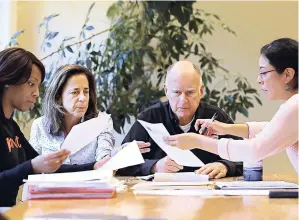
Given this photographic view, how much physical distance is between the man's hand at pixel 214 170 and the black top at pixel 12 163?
456mm

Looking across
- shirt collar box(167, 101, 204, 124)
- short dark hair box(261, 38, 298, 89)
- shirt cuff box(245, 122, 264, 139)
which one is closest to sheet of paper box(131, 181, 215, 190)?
shirt cuff box(245, 122, 264, 139)

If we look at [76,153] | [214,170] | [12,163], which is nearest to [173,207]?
[214,170]

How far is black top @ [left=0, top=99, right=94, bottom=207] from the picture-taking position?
63.1 inches

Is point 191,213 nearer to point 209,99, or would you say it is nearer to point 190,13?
point 209,99

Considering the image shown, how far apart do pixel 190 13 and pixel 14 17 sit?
125 cm

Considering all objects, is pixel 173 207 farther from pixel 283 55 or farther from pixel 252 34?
pixel 252 34

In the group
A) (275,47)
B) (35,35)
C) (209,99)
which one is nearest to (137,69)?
(209,99)

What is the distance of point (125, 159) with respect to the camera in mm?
1676

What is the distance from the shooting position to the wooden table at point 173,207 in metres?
1.21

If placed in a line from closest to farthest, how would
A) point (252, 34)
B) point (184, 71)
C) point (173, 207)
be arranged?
1. point (173, 207)
2. point (184, 71)
3. point (252, 34)

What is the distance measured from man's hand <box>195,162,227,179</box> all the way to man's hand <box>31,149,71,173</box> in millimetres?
590

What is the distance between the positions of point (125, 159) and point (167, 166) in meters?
0.33

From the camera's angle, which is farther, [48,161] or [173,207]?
[48,161]

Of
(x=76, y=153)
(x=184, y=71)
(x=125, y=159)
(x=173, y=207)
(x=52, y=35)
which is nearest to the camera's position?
(x=173, y=207)
